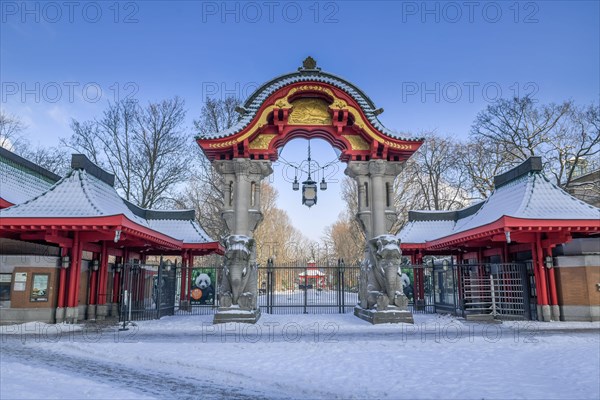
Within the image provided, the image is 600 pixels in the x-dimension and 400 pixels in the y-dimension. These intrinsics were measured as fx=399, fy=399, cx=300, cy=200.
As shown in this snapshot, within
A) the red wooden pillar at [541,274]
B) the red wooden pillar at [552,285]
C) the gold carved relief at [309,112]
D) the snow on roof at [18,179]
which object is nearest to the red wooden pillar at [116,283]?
the snow on roof at [18,179]

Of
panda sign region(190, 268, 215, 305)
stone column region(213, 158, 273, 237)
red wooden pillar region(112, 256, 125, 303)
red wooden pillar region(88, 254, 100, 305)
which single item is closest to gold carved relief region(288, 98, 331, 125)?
stone column region(213, 158, 273, 237)

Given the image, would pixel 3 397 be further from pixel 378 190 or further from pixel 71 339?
pixel 378 190

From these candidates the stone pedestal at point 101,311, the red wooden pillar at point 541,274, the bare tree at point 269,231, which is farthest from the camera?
the bare tree at point 269,231

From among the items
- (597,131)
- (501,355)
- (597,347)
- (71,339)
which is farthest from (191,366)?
(597,131)

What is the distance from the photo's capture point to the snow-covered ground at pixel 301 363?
6.07 m

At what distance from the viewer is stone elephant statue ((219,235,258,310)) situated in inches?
541

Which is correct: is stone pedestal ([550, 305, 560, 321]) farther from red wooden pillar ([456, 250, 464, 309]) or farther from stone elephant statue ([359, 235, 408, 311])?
stone elephant statue ([359, 235, 408, 311])

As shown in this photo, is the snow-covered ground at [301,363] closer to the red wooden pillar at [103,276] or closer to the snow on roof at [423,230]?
the red wooden pillar at [103,276]

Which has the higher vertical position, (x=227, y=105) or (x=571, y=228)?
(x=227, y=105)

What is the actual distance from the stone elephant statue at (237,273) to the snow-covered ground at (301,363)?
157 cm

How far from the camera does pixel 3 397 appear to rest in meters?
5.54

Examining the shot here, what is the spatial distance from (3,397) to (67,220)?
28.0 ft

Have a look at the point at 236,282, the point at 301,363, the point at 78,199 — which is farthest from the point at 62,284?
the point at 301,363

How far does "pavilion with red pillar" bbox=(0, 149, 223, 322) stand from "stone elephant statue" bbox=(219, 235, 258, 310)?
139 inches
